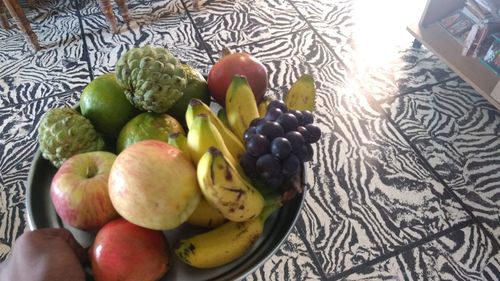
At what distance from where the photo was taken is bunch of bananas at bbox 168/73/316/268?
18.6 inches

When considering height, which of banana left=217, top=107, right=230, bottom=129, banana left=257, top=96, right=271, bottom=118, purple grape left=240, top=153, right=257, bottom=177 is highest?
purple grape left=240, top=153, right=257, bottom=177

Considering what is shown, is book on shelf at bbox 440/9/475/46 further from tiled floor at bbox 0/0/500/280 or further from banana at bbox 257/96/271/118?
banana at bbox 257/96/271/118

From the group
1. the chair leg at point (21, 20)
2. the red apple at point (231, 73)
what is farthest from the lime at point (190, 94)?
the chair leg at point (21, 20)

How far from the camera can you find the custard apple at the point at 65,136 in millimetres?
609

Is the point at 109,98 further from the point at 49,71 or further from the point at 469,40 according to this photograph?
the point at 469,40

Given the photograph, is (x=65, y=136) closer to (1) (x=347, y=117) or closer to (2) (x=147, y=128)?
(2) (x=147, y=128)

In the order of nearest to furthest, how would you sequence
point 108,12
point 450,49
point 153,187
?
point 153,187
point 450,49
point 108,12

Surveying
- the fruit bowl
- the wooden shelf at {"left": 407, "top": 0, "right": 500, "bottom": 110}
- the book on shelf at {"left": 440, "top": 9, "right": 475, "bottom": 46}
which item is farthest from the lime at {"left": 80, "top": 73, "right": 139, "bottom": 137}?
the book on shelf at {"left": 440, "top": 9, "right": 475, "bottom": 46}

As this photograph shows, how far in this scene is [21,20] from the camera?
149 cm

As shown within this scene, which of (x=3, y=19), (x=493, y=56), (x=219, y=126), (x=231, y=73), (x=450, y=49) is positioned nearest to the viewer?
(x=219, y=126)

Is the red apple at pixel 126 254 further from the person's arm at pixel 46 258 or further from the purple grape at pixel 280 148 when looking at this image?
the purple grape at pixel 280 148

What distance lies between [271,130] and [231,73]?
0.20 metres

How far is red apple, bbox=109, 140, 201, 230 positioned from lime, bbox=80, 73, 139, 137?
17 centimetres

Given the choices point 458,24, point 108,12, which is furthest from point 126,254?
point 458,24
